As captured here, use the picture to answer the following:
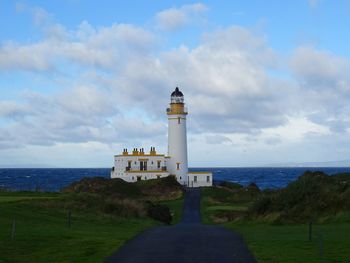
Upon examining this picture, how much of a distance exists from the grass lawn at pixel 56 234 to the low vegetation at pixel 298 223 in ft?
19.3

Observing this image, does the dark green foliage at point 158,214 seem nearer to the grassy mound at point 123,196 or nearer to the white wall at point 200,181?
the grassy mound at point 123,196

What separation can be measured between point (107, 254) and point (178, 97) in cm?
5588

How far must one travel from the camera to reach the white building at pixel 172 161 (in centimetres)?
7331

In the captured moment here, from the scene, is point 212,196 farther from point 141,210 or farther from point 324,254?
point 324,254

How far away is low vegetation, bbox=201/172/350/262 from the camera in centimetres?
1955

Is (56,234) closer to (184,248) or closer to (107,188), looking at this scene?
(184,248)

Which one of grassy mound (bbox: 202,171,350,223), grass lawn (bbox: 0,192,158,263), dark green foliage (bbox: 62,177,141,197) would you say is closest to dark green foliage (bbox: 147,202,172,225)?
grass lawn (bbox: 0,192,158,263)

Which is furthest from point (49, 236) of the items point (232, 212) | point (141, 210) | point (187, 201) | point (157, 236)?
point (187, 201)

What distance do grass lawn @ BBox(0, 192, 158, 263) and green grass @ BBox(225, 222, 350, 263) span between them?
559 centimetres

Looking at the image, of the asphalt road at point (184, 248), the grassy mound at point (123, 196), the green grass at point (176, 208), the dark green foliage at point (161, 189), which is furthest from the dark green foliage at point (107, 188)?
the asphalt road at point (184, 248)

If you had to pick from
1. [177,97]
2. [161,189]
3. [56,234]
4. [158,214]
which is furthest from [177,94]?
[56,234]

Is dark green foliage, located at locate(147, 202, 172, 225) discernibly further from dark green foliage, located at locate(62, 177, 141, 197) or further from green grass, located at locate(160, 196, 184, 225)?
dark green foliage, located at locate(62, 177, 141, 197)

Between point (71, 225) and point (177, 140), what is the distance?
44109mm

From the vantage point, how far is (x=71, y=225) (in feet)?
98.5
